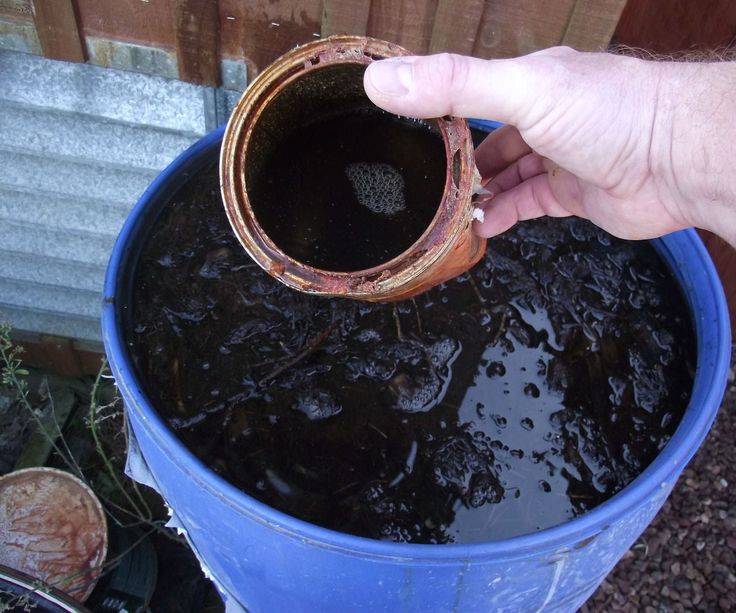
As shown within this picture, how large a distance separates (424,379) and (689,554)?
1.21 m

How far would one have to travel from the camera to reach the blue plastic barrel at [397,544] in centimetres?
99

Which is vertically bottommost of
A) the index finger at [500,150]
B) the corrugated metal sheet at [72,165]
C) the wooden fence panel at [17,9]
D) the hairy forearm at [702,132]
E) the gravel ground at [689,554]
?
the gravel ground at [689,554]

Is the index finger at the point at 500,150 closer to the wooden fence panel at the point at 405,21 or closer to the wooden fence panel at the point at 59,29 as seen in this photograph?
the wooden fence panel at the point at 405,21

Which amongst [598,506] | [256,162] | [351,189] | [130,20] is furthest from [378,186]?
[130,20]

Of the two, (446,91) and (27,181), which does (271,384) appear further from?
(27,181)

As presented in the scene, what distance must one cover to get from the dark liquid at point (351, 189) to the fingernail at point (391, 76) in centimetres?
23

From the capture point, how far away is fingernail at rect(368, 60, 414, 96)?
38.1 inches

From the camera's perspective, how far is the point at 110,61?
5.63 feet

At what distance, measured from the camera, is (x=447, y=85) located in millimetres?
974

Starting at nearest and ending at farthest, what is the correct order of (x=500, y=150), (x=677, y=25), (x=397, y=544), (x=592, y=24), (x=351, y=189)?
(x=397, y=544) → (x=351, y=189) → (x=500, y=150) → (x=592, y=24) → (x=677, y=25)

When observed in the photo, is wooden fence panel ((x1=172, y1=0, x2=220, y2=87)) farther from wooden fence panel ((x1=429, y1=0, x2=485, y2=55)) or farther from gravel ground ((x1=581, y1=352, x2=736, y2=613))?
gravel ground ((x1=581, y1=352, x2=736, y2=613))

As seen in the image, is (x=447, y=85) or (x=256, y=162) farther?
Result: (x=256, y=162)

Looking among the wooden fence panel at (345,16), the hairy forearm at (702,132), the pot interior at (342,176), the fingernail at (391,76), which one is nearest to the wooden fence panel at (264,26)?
the wooden fence panel at (345,16)

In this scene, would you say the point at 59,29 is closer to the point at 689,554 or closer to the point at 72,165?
the point at 72,165
